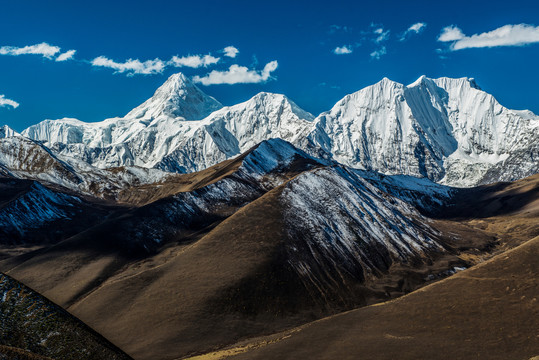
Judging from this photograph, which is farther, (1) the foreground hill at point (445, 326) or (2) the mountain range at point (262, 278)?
(2) the mountain range at point (262, 278)

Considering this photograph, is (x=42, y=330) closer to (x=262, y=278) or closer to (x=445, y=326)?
(x=445, y=326)

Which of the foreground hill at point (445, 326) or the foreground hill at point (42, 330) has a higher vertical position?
the foreground hill at point (42, 330)

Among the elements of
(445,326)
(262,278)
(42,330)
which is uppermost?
(42,330)

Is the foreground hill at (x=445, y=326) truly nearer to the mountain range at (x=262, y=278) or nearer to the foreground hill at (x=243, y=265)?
the mountain range at (x=262, y=278)

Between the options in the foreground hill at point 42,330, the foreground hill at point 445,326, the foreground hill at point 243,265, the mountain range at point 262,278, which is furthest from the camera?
the foreground hill at point 243,265

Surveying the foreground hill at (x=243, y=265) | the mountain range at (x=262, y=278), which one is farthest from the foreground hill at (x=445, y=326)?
the foreground hill at (x=243, y=265)

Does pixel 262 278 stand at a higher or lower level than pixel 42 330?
lower

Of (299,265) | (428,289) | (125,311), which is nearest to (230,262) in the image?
(299,265)

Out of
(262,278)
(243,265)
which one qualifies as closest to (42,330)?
(262,278)

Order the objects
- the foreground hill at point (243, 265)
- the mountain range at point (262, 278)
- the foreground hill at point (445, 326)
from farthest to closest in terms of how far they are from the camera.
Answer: the foreground hill at point (243, 265) → the mountain range at point (262, 278) → the foreground hill at point (445, 326)

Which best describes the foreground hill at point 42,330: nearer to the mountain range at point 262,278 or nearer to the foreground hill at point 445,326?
the mountain range at point 262,278

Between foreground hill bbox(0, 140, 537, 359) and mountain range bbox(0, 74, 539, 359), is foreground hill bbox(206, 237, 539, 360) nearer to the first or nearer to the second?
mountain range bbox(0, 74, 539, 359)

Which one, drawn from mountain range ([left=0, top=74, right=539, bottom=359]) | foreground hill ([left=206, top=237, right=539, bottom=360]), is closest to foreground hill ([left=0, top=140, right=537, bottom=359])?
mountain range ([left=0, top=74, right=539, bottom=359])
